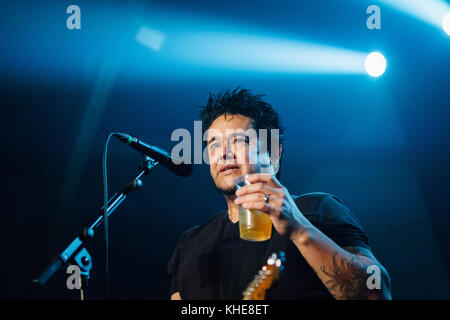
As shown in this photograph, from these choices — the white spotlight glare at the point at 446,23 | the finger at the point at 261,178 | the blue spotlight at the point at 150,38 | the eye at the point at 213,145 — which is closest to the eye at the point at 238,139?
the eye at the point at 213,145

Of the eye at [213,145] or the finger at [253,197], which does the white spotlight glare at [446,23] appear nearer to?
the eye at [213,145]

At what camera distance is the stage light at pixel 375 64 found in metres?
3.01

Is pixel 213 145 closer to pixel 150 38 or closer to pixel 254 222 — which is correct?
pixel 254 222

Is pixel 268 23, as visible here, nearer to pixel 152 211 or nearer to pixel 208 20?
pixel 208 20

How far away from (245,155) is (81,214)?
85.1 inches

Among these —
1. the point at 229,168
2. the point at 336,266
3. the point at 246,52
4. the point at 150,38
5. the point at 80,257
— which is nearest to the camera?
the point at 336,266

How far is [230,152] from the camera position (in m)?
1.83

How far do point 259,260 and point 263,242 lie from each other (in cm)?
9

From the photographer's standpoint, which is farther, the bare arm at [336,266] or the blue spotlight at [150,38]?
the blue spotlight at [150,38]

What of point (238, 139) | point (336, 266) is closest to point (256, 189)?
point (336, 266)

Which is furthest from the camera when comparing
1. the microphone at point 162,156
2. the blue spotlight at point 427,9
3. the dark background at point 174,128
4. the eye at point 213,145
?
the dark background at point 174,128

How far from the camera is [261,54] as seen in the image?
10.0 feet

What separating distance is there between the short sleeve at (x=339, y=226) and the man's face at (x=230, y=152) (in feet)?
1.23

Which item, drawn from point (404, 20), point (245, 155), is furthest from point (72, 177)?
point (404, 20)
